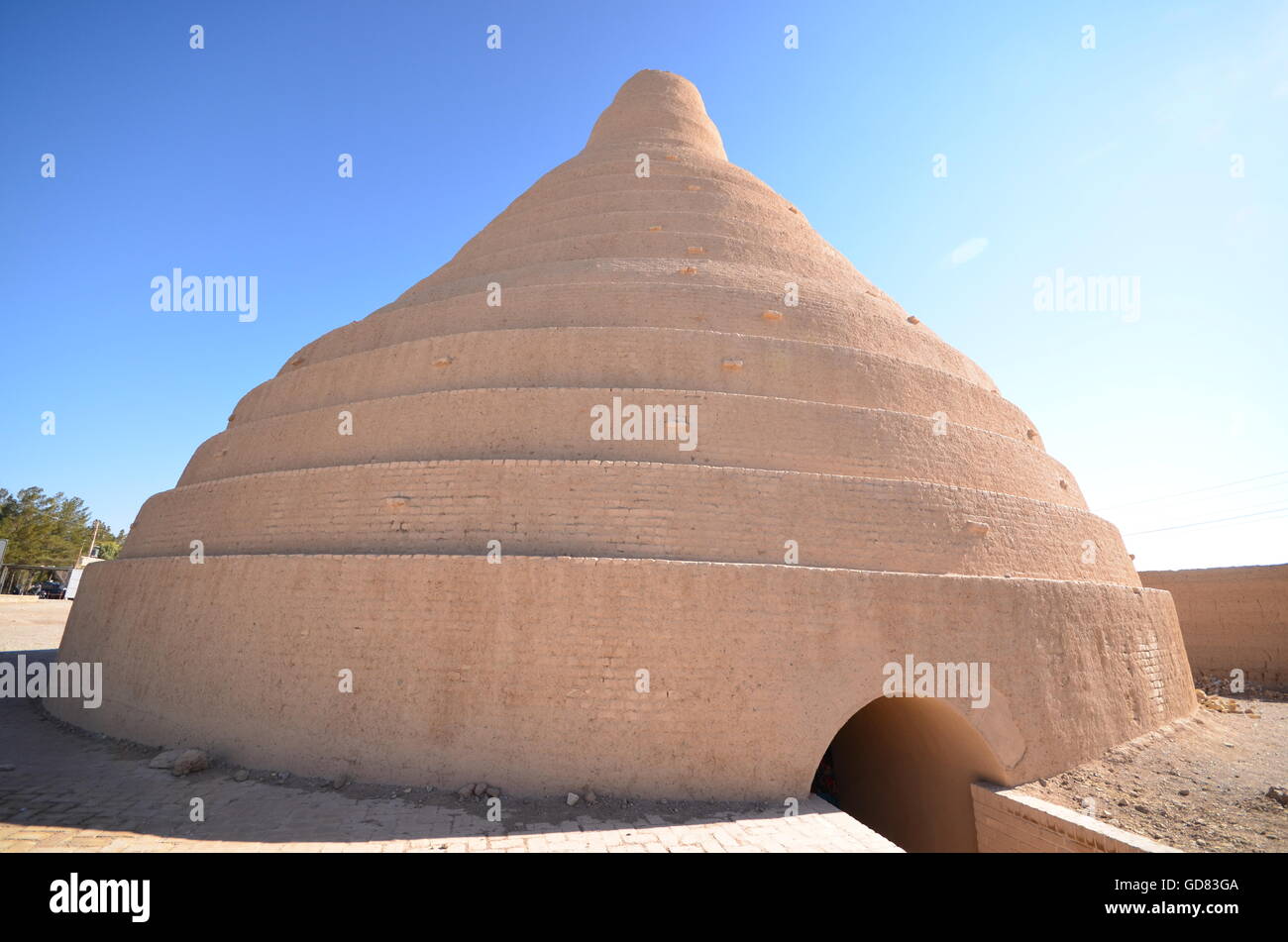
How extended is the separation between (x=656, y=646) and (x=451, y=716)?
7.85 ft

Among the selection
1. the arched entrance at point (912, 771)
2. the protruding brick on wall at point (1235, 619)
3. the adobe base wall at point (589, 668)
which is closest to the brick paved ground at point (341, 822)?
the adobe base wall at point (589, 668)

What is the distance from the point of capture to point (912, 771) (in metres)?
9.41

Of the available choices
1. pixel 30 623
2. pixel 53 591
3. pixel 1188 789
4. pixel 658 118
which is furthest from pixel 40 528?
pixel 1188 789

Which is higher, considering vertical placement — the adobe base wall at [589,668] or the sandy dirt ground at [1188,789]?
the adobe base wall at [589,668]

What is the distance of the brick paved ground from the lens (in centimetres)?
563

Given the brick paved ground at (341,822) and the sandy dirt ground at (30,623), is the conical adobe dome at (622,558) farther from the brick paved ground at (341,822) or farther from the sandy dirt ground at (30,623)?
the sandy dirt ground at (30,623)

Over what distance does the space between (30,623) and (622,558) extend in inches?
1040

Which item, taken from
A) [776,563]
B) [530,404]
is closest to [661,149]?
[530,404]

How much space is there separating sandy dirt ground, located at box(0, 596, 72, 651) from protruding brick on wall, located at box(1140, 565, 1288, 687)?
3066cm

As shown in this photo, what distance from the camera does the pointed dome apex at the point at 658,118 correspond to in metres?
17.5

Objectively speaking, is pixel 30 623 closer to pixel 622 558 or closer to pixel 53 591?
pixel 53 591

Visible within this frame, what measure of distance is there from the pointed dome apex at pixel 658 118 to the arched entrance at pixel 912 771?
47.6 feet

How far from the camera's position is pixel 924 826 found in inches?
360
